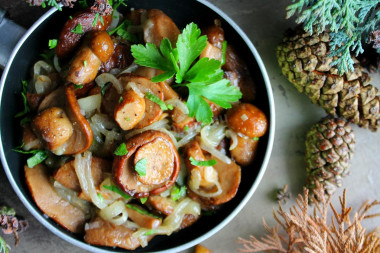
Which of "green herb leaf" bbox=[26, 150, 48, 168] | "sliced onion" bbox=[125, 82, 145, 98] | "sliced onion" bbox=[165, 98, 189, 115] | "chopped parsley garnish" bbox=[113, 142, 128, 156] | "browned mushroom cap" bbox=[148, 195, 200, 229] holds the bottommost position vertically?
"browned mushroom cap" bbox=[148, 195, 200, 229]

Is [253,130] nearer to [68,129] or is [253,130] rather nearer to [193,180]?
[193,180]

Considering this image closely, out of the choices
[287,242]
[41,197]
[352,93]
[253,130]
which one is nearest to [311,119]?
[352,93]

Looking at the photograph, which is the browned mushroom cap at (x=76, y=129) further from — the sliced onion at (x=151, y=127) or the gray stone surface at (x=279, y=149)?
the gray stone surface at (x=279, y=149)

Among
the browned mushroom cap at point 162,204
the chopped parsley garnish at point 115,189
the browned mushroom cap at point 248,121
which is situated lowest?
the browned mushroom cap at point 162,204

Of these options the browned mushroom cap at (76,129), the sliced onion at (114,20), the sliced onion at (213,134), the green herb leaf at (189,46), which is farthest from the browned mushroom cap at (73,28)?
the sliced onion at (213,134)

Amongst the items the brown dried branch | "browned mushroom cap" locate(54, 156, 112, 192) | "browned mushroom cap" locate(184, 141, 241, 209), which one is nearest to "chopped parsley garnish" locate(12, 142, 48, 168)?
"browned mushroom cap" locate(54, 156, 112, 192)

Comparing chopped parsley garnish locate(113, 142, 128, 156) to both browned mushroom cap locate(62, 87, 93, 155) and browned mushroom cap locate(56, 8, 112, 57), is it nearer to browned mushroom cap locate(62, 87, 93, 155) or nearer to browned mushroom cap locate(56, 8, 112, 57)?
browned mushroom cap locate(62, 87, 93, 155)
